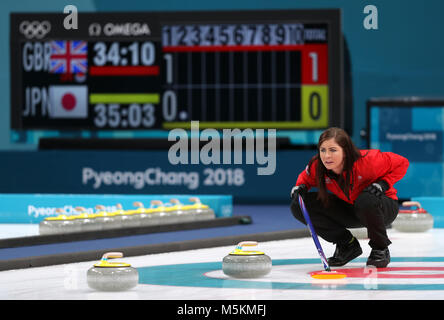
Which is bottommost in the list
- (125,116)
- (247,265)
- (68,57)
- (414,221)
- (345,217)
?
(414,221)

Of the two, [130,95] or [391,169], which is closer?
[391,169]

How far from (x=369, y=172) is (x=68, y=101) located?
22.0 feet

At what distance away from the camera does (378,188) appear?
19.0ft

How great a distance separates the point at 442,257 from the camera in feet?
22.0

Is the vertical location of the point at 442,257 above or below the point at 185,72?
below

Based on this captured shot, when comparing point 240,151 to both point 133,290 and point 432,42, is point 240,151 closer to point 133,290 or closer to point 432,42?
point 432,42

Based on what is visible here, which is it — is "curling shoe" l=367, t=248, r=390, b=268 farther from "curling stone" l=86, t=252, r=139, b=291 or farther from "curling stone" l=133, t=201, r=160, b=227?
"curling stone" l=133, t=201, r=160, b=227

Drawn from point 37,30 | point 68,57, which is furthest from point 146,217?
point 37,30

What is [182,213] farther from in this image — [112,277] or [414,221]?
[112,277]

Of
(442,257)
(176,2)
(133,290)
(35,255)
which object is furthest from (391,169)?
(176,2)

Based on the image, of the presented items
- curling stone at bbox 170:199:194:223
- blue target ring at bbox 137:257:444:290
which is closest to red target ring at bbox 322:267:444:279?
blue target ring at bbox 137:257:444:290

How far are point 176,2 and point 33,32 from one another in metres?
2.23

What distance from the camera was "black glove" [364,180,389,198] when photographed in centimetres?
578

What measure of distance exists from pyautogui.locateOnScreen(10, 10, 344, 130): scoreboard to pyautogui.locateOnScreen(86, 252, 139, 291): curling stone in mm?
6636
